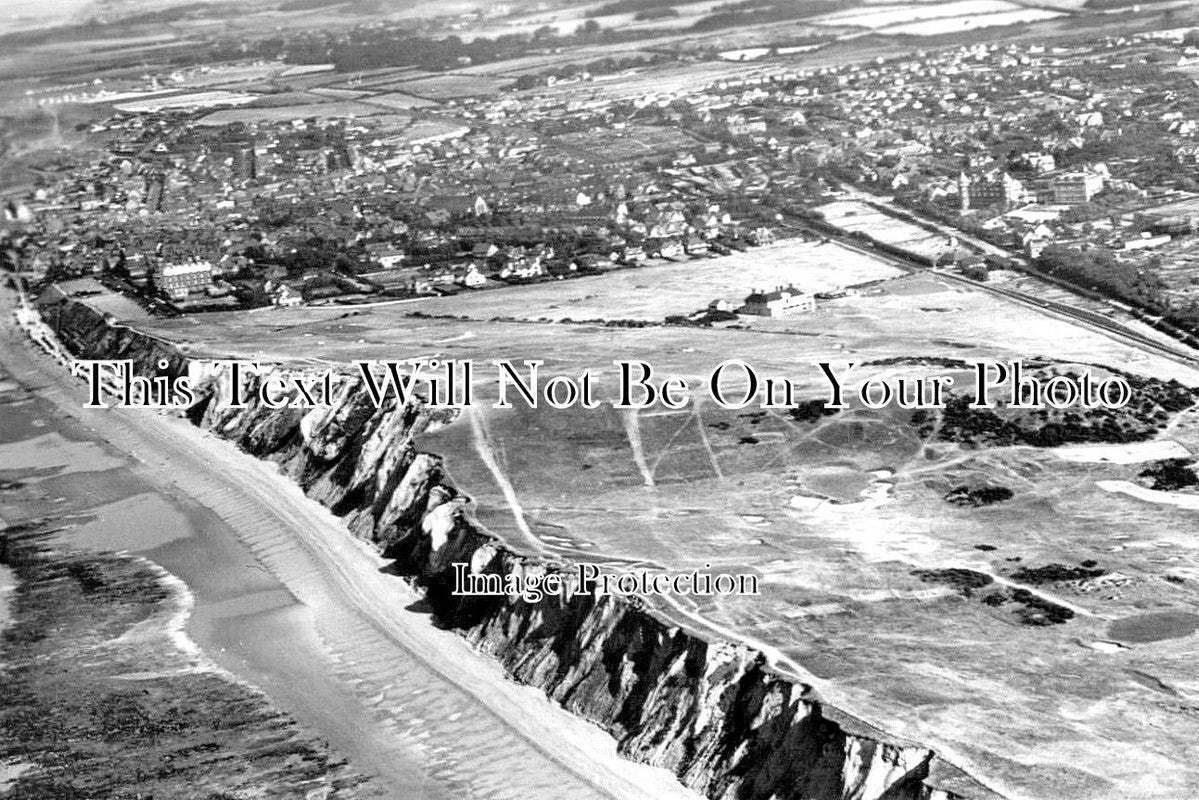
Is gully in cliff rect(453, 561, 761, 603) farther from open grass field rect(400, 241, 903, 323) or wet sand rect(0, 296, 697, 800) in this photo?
open grass field rect(400, 241, 903, 323)

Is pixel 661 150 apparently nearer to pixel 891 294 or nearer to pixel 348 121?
pixel 348 121

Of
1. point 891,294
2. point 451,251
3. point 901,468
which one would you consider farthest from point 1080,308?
point 451,251

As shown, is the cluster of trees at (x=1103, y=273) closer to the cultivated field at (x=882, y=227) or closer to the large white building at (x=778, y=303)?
the cultivated field at (x=882, y=227)

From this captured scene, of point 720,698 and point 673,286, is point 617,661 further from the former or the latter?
point 673,286

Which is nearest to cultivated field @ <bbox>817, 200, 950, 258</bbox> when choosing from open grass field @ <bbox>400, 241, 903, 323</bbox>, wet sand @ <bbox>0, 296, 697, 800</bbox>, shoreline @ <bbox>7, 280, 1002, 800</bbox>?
open grass field @ <bbox>400, 241, 903, 323</bbox>

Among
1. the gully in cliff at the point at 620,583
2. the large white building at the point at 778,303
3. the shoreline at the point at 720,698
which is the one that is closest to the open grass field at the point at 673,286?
the large white building at the point at 778,303

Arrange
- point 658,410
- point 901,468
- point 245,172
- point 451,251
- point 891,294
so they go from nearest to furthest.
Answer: point 901,468 → point 658,410 → point 891,294 → point 451,251 → point 245,172

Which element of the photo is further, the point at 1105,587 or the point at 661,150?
the point at 661,150
